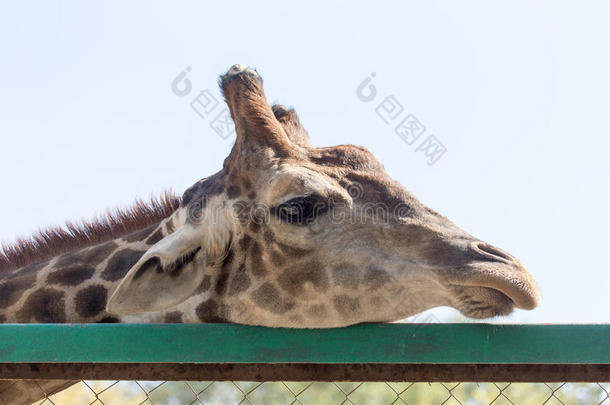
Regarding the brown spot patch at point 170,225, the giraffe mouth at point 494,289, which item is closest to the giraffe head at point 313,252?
the giraffe mouth at point 494,289

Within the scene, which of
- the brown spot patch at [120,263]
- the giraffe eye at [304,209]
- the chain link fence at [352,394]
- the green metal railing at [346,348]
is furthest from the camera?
the chain link fence at [352,394]

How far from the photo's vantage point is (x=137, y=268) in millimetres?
3422

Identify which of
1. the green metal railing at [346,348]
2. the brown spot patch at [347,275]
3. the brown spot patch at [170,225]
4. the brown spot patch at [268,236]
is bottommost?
the green metal railing at [346,348]

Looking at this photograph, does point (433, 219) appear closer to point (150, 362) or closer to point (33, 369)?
point (150, 362)

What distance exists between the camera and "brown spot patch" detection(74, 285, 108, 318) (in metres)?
3.94

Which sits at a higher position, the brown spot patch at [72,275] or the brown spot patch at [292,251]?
the brown spot patch at [292,251]

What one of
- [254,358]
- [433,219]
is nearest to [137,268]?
[254,358]

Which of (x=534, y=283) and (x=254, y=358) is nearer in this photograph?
(x=254, y=358)

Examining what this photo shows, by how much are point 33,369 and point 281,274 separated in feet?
4.04

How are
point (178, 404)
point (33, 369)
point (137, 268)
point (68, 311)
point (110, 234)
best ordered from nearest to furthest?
point (33, 369) → point (137, 268) → point (68, 311) → point (110, 234) → point (178, 404)

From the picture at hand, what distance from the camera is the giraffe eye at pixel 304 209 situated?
3.51 m

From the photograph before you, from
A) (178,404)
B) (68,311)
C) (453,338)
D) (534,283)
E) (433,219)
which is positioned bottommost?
(178,404)

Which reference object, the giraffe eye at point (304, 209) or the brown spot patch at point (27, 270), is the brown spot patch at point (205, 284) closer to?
the giraffe eye at point (304, 209)

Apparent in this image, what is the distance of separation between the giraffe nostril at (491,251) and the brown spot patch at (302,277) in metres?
0.75
